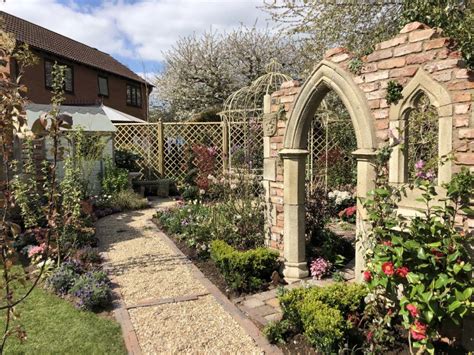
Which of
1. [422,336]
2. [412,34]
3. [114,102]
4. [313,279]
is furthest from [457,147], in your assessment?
[114,102]

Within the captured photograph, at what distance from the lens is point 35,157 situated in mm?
7426

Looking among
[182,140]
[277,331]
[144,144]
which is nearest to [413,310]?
[277,331]

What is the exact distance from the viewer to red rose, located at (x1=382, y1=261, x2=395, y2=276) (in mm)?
2701

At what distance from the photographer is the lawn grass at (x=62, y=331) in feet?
10.7

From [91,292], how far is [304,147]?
2970 millimetres

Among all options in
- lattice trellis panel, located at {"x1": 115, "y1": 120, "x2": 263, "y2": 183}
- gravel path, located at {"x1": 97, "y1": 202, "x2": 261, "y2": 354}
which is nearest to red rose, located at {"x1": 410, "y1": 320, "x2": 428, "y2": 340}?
gravel path, located at {"x1": 97, "y1": 202, "x2": 261, "y2": 354}

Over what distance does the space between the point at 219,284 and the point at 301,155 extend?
1909mm

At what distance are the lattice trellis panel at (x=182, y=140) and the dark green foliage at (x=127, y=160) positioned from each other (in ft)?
3.00

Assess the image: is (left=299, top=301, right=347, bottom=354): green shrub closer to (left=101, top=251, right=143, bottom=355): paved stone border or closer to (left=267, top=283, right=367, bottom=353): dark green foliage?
(left=267, top=283, right=367, bottom=353): dark green foliage

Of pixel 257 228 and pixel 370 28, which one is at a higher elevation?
pixel 370 28

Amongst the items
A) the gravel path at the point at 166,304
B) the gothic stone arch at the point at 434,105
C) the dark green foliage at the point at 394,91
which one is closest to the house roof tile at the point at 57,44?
the gravel path at the point at 166,304

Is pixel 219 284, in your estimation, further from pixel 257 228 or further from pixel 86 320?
pixel 86 320

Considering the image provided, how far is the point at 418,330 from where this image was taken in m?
2.65

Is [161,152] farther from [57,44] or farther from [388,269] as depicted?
[57,44]
